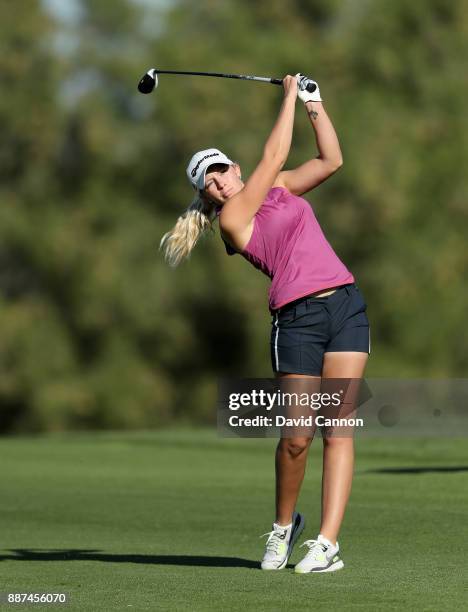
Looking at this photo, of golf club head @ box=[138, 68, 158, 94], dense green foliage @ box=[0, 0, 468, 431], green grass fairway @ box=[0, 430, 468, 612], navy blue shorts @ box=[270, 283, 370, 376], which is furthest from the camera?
dense green foliage @ box=[0, 0, 468, 431]

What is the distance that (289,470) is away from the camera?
642 centimetres

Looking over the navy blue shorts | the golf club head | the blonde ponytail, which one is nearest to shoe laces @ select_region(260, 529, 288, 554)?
the navy blue shorts

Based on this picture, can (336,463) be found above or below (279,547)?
above

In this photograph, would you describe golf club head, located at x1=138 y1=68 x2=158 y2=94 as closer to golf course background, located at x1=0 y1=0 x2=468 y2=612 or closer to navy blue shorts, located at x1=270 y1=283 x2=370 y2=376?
navy blue shorts, located at x1=270 y1=283 x2=370 y2=376

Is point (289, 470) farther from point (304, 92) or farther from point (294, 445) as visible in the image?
point (304, 92)

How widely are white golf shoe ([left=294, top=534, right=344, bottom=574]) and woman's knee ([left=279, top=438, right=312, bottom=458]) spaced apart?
0.39m

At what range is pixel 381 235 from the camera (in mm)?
29141

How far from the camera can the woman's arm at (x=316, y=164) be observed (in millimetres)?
6559

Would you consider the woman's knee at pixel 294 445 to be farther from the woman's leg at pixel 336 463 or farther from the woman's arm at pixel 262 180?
the woman's arm at pixel 262 180

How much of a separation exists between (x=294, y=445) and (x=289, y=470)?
0.13 meters

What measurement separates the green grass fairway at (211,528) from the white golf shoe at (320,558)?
73 millimetres

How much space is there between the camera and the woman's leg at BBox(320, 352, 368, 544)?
6258 millimetres

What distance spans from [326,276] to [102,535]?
2730mm

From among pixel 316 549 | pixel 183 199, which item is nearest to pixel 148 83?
pixel 316 549
